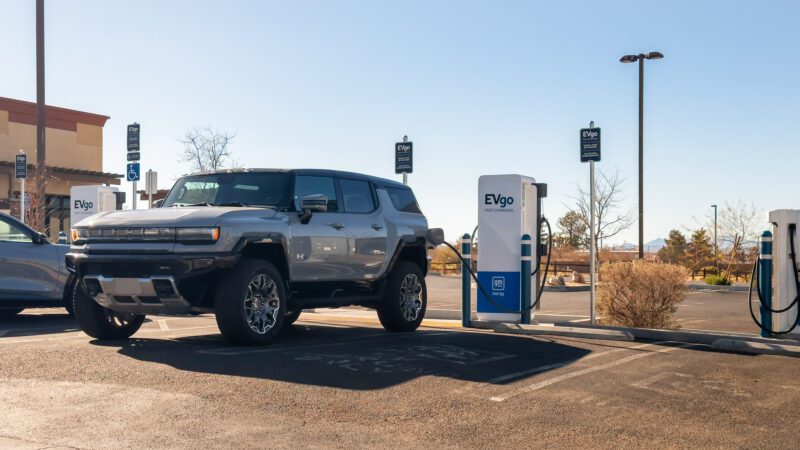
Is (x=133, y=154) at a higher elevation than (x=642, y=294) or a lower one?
higher

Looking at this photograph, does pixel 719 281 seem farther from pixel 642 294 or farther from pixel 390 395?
pixel 390 395

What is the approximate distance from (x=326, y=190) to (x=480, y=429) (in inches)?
208

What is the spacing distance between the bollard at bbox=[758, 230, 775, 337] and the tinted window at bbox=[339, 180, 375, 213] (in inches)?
190

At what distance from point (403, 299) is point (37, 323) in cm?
562

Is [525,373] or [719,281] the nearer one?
[525,373]

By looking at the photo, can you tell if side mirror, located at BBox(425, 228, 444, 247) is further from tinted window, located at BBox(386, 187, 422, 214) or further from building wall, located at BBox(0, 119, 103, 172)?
building wall, located at BBox(0, 119, 103, 172)

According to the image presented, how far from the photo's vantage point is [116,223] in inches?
344

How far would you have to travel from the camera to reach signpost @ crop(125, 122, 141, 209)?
1933cm

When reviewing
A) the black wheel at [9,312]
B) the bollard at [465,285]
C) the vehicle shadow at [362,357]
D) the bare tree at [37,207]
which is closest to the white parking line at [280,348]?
the vehicle shadow at [362,357]

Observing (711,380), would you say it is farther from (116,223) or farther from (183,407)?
(116,223)

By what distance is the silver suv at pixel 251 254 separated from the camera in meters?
8.52

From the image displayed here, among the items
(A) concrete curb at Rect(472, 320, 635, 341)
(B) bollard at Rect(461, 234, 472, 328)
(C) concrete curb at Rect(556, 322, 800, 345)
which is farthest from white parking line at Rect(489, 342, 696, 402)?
(B) bollard at Rect(461, 234, 472, 328)

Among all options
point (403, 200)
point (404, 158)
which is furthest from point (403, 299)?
point (404, 158)

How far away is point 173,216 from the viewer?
28.5 ft
